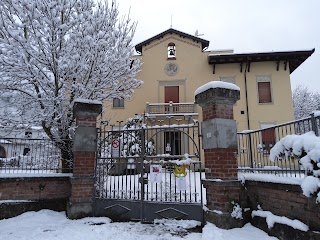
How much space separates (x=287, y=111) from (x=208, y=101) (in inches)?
595

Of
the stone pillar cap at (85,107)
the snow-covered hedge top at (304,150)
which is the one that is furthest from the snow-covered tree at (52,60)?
the snow-covered hedge top at (304,150)

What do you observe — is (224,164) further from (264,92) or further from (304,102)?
→ (304,102)

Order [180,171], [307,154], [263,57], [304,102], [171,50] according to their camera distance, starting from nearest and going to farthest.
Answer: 1. [307,154]
2. [180,171]
3. [263,57]
4. [171,50]
5. [304,102]

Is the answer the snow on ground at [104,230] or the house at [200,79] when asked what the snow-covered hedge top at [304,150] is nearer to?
the snow on ground at [104,230]

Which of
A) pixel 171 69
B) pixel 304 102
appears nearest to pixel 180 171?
pixel 171 69

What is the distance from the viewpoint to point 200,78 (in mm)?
18891

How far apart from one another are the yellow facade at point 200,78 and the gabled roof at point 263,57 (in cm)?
18

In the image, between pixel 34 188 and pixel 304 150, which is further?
pixel 34 188

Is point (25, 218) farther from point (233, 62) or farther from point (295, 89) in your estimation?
point (295, 89)

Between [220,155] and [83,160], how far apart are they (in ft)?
11.3

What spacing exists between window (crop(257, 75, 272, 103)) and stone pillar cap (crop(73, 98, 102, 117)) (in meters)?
15.1

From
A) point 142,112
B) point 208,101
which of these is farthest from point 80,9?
point 142,112

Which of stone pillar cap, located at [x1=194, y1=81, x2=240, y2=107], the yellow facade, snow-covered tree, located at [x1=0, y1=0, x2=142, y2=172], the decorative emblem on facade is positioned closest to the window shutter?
the yellow facade

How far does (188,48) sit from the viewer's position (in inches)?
764
